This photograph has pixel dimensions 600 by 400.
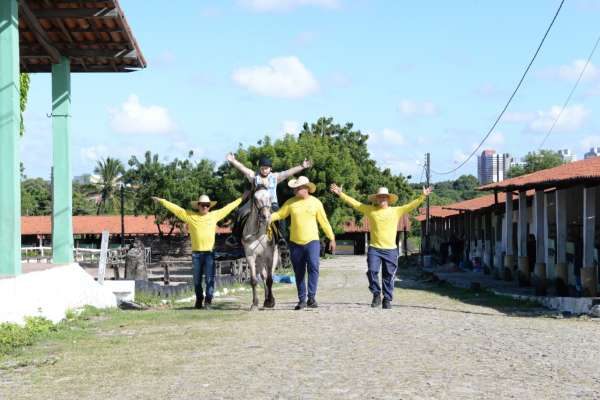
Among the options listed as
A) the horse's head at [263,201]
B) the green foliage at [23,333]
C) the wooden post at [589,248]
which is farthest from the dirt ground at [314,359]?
the wooden post at [589,248]

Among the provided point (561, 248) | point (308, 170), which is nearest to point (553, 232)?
point (561, 248)

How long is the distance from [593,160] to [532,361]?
556 inches

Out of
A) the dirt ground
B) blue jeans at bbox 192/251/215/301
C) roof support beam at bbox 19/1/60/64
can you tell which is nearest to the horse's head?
the dirt ground

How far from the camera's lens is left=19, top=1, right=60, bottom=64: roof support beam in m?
13.1

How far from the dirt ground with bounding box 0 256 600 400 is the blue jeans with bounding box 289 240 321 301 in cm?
105

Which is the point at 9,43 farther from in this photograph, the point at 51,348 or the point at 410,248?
the point at 410,248

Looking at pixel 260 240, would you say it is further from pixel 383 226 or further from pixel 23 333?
pixel 23 333

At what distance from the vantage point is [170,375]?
24.7 ft

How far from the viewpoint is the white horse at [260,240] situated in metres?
12.7

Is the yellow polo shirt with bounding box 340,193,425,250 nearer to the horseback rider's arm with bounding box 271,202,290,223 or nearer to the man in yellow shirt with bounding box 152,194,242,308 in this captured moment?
the horseback rider's arm with bounding box 271,202,290,223

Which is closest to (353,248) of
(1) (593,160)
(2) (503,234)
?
(2) (503,234)

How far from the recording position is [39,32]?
13633 millimetres

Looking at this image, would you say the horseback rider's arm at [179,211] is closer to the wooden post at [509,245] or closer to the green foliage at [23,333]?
the green foliage at [23,333]

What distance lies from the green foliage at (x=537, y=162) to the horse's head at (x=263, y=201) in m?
80.0
